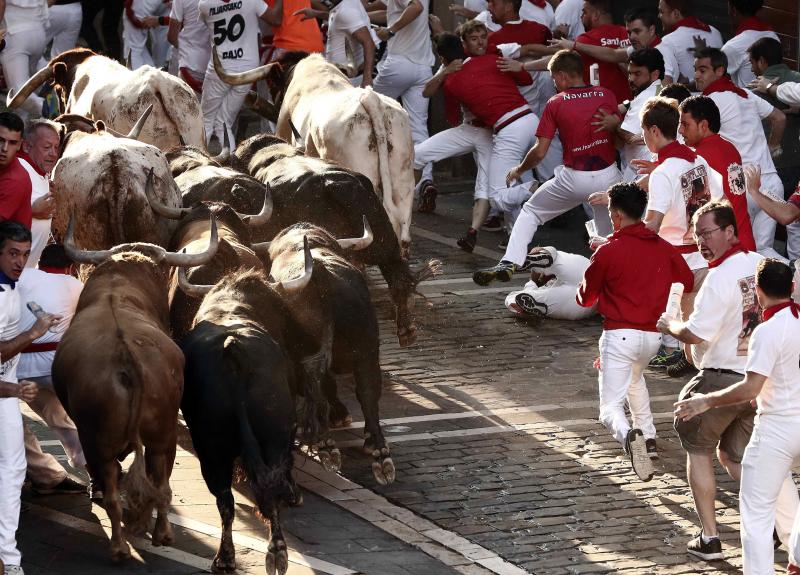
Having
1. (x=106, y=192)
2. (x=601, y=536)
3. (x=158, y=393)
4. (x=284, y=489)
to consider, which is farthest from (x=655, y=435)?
(x=106, y=192)

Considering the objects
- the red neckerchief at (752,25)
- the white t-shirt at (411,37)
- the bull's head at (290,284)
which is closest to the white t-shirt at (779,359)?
the bull's head at (290,284)

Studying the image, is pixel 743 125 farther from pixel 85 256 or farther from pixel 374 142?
pixel 85 256

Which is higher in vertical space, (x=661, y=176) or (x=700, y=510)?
(x=661, y=176)

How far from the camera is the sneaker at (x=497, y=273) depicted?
1463 cm

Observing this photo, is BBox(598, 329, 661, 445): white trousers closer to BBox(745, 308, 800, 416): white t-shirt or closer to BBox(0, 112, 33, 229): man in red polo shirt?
BBox(745, 308, 800, 416): white t-shirt

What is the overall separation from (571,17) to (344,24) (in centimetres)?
261

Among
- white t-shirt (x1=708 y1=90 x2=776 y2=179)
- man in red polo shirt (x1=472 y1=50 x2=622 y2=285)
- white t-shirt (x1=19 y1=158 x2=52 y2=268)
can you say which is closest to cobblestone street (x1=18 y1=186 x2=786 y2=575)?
white t-shirt (x1=19 y1=158 x2=52 y2=268)

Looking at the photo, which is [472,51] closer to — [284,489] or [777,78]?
[777,78]

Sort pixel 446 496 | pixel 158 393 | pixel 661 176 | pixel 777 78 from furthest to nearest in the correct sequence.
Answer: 1. pixel 777 78
2. pixel 661 176
3. pixel 446 496
4. pixel 158 393

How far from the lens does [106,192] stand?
1174 centimetres

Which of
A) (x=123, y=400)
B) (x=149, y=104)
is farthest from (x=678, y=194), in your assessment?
(x=149, y=104)

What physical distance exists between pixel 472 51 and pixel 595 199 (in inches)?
210

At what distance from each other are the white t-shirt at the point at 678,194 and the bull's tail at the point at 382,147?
3122 millimetres

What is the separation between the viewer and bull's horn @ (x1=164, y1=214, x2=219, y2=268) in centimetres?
1023
